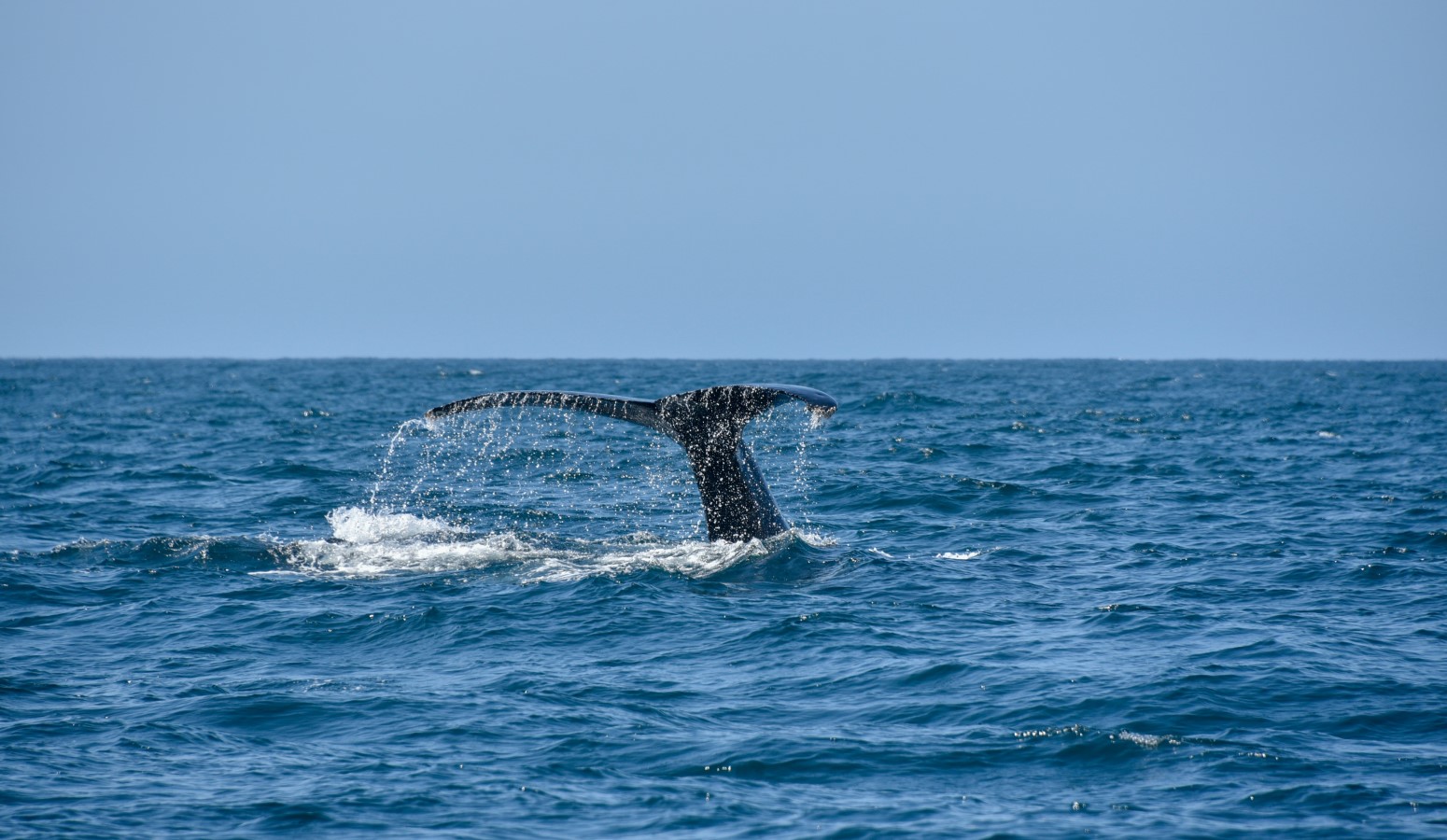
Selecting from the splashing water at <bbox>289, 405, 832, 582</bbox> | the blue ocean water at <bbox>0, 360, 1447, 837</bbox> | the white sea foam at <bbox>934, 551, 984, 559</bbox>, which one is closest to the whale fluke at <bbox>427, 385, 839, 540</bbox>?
the splashing water at <bbox>289, 405, 832, 582</bbox>

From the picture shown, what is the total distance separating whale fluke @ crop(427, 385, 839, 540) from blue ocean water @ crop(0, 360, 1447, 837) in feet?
1.30

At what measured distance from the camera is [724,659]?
433 inches

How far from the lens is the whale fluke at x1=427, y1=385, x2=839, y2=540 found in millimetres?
Result: 12977

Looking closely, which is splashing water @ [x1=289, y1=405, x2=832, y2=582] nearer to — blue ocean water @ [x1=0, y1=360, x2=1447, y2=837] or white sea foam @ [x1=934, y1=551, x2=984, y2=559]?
blue ocean water @ [x1=0, y1=360, x2=1447, y2=837]

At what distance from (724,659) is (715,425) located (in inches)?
138

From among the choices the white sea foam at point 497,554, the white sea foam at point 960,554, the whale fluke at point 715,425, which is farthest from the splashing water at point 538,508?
the white sea foam at point 960,554

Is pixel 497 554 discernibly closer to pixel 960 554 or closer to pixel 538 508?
pixel 960 554

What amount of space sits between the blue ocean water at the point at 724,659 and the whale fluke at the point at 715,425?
1.30 ft

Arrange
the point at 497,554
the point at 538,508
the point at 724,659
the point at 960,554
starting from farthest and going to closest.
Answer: the point at 538,508, the point at 960,554, the point at 497,554, the point at 724,659

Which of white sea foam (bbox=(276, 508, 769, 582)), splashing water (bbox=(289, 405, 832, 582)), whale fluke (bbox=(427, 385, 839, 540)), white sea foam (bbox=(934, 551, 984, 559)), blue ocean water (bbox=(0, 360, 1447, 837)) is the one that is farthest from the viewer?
white sea foam (bbox=(934, 551, 984, 559))

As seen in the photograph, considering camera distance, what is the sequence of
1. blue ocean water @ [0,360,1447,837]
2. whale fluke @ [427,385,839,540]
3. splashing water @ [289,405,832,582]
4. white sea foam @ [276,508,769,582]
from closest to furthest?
blue ocean water @ [0,360,1447,837]
whale fluke @ [427,385,839,540]
white sea foam @ [276,508,769,582]
splashing water @ [289,405,832,582]

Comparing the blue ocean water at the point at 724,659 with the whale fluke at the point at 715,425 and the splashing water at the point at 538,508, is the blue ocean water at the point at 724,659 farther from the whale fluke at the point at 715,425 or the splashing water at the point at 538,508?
the whale fluke at the point at 715,425

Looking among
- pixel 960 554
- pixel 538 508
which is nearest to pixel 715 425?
pixel 960 554

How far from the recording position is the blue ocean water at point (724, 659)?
805 cm
